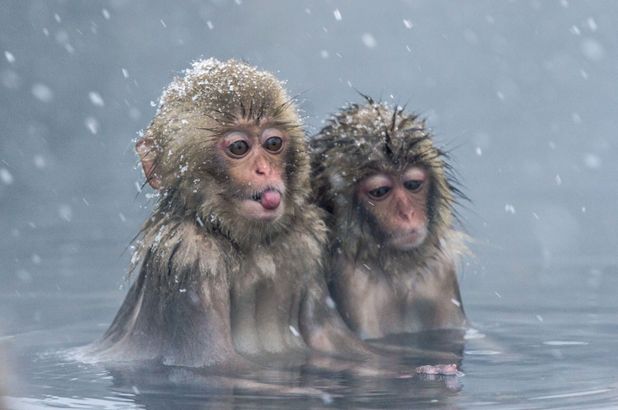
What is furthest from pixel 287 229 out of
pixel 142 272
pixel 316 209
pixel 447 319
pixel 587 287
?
pixel 587 287

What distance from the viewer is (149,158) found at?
6492 millimetres

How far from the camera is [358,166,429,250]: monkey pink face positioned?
269 inches

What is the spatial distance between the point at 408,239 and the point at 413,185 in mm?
252

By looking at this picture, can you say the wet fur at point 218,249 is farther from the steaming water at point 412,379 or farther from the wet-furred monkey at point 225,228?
the steaming water at point 412,379

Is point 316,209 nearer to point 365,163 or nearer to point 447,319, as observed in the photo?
point 365,163

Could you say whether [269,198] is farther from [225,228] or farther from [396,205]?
[396,205]

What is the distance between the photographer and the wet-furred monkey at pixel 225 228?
6.21 m

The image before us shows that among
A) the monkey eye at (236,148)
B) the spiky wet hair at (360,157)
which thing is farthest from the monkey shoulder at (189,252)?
the spiky wet hair at (360,157)

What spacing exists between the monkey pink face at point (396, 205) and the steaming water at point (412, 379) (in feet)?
1.83

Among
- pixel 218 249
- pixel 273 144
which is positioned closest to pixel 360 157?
pixel 273 144

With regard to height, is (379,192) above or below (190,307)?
above

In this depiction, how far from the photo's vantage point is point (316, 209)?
6.63 metres

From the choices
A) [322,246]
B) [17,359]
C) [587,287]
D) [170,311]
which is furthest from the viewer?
[587,287]

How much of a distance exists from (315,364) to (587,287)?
3135 millimetres
